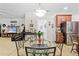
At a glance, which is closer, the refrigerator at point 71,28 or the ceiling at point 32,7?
the ceiling at point 32,7

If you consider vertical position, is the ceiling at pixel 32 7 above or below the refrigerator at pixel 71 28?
above

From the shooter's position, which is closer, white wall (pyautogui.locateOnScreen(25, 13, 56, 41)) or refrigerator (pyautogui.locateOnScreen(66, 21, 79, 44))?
refrigerator (pyautogui.locateOnScreen(66, 21, 79, 44))

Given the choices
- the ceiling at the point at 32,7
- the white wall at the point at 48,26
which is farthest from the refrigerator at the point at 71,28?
the white wall at the point at 48,26

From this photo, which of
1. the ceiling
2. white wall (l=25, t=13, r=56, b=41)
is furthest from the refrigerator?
white wall (l=25, t=13, r=56, b=41)

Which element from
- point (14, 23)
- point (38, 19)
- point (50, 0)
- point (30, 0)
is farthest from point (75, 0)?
point (14, 23)

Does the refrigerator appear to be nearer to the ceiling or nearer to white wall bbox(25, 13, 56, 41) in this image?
the ceiling

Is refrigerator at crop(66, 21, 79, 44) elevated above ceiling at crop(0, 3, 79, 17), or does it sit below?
below

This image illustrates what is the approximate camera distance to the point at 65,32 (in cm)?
661

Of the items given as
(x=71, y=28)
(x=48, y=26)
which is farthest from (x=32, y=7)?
(x=48, y=26)

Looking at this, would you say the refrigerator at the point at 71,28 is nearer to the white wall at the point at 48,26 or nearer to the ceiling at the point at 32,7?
the ceiling at the point at 32,7

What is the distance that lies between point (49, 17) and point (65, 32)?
123 centimetres

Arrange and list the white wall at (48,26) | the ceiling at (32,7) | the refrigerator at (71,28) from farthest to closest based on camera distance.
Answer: the white wall at (48,26) → the refrigerator at (71,28) → the ceiling at (32,7)

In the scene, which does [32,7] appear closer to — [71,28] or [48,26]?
[71,28]

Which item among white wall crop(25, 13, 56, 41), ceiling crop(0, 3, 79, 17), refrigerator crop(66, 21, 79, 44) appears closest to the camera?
ceiling crop(0, 3, 79, 17)
